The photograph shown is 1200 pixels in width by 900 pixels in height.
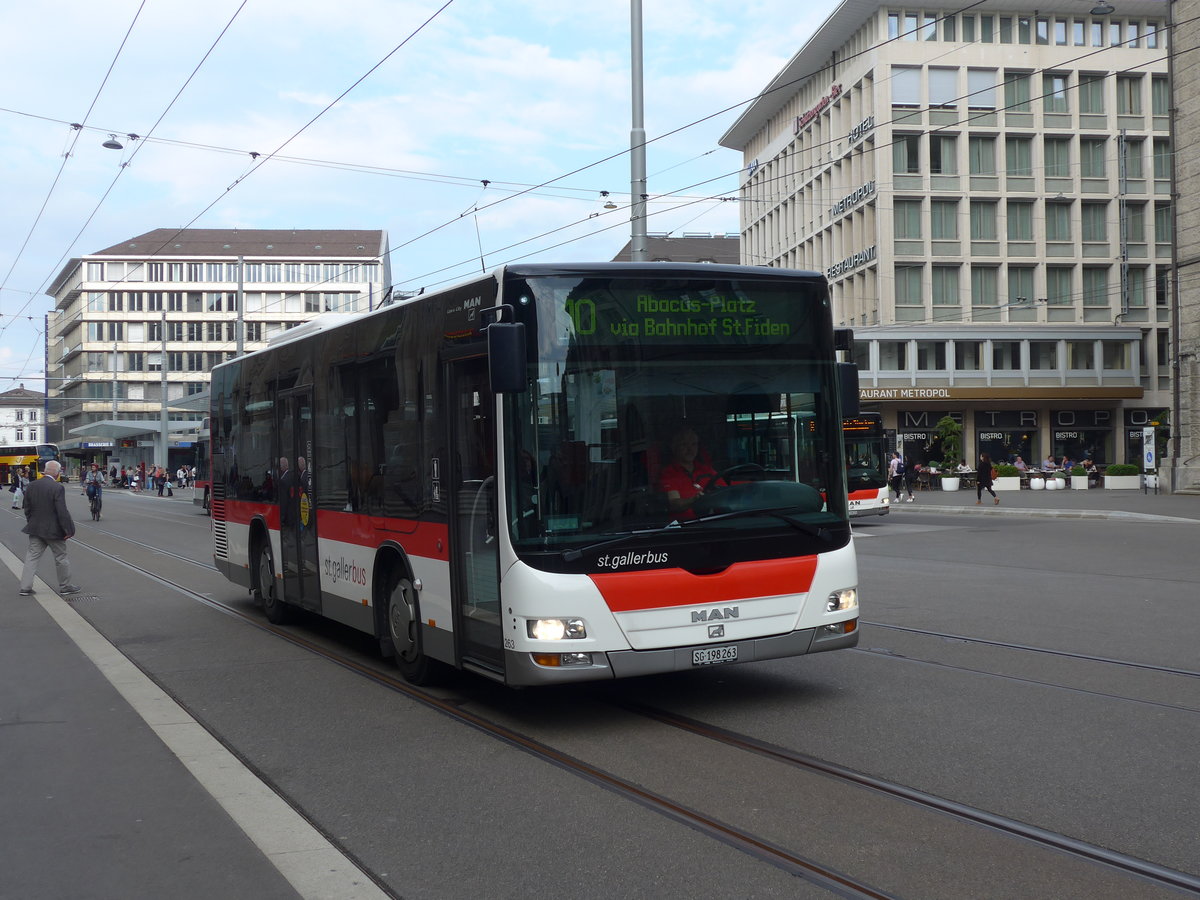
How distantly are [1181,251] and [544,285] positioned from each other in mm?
39232

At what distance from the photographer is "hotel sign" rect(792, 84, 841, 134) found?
57438 mm

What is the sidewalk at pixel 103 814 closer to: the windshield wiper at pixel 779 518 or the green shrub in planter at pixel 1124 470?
the windshield wiper at pixel 779 518

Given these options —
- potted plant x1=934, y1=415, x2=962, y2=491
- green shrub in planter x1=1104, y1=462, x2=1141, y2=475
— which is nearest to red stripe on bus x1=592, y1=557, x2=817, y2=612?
green shrub in planter x1=1104, y1=462, x2=1141, y2=475

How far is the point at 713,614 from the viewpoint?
7.02 m

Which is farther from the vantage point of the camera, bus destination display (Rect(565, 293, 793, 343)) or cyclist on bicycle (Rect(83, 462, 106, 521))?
cyclist on bicycle (Rect(83, 462, 106, 521))

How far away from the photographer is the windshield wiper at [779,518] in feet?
23.1

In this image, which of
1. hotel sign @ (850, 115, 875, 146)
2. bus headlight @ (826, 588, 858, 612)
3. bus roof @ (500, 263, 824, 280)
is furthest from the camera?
hotel sign @ (850, 115, 875, 146)

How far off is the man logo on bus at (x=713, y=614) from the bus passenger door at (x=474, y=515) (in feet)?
3.67

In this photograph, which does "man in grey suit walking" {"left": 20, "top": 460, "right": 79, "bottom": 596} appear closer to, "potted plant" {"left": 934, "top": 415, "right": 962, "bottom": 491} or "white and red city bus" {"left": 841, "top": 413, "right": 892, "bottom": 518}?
"white and red city bus" {"left": 841, "top": 413, "right": 892, "bottom": 518}

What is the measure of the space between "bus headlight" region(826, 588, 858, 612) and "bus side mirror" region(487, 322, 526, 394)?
7.85 ft

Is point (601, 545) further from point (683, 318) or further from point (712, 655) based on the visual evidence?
point (683, 318)

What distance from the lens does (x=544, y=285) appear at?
6875 millimetres

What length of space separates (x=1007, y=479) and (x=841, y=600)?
3994 centimetres

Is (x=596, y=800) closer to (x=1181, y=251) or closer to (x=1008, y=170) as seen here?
(x=1181, y=251)
